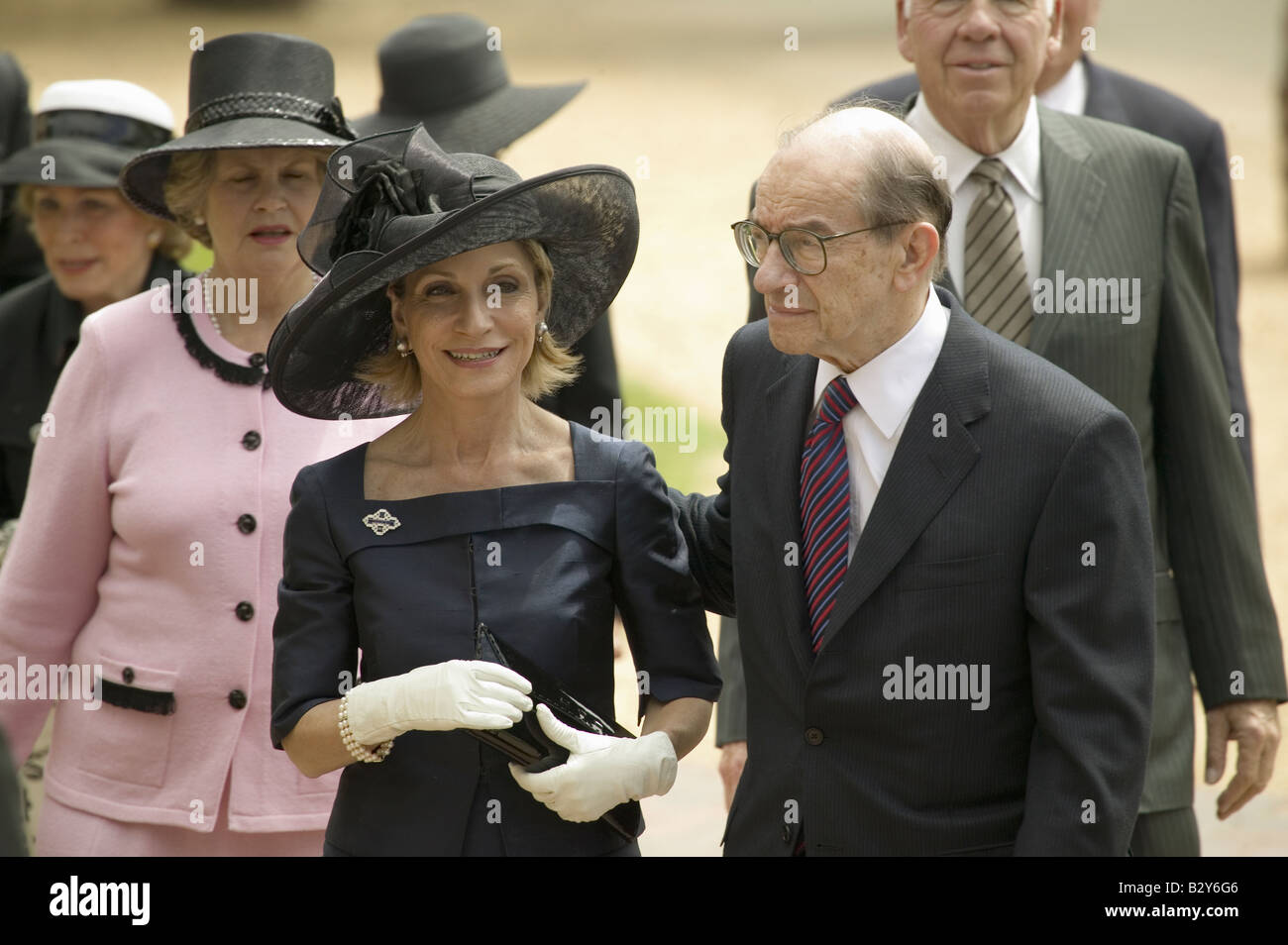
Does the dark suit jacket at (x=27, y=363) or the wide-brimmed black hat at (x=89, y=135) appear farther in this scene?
the wide-brimmed black hat at (x=89, y=135)

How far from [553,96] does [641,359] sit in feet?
26.5

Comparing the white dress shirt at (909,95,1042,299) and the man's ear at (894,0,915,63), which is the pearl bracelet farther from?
the man's ear at (894,0,915,63)

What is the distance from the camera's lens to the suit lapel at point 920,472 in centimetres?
260

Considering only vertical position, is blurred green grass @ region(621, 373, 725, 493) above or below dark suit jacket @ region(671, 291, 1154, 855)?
below

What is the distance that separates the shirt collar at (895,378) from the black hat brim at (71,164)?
2.46 meters

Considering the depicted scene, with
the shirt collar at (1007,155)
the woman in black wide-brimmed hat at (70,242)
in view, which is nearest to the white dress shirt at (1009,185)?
the shirt collar at (1007,155)

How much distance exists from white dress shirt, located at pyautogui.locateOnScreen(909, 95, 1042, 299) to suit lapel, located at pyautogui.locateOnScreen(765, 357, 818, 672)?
2.27 ft

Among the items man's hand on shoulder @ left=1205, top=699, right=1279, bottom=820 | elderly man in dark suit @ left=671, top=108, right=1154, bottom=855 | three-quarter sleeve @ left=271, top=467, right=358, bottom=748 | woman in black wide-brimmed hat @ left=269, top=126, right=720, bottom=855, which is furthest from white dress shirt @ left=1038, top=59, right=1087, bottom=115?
three-quarter sleeve @ left=271, top=467, right=358, bottom=748

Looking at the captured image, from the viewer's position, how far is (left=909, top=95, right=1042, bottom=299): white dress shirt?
135 inches

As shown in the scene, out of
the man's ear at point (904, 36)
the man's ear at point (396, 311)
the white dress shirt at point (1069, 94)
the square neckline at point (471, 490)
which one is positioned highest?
the man's ear at point (904, 36)

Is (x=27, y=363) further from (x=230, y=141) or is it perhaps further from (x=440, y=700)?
(x=440, y=700)

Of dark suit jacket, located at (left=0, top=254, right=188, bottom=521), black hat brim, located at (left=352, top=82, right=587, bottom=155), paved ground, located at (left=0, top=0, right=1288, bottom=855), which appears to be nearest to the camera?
dark suit jacket, located at (left=0, top=254, right=188, bottom=521)

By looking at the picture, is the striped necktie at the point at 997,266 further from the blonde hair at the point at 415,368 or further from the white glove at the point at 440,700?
the white glove at the point at 440,700
